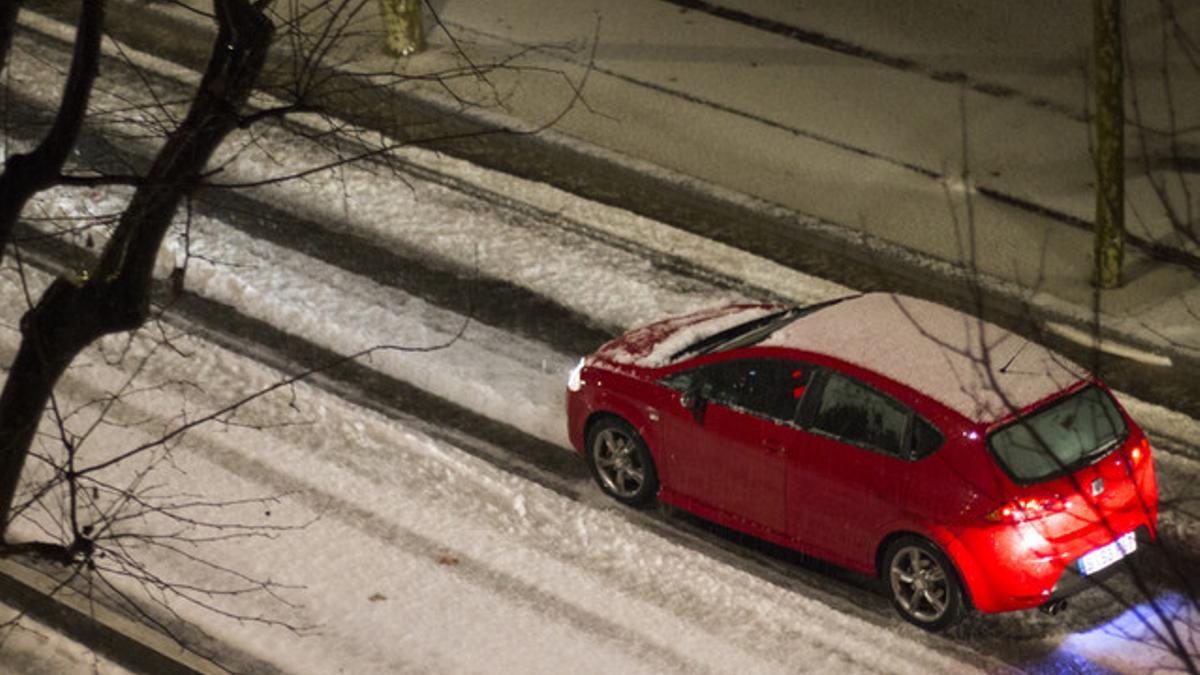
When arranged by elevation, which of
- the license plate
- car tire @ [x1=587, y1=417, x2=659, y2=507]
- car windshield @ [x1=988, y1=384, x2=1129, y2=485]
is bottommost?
car tire @ [x1=587, y1=417, x2=659, y2=507]

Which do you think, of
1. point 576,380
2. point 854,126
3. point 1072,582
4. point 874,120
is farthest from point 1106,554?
point 874,120

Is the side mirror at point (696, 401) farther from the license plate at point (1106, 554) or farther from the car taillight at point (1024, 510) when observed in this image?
the license plate at point (1106, 554)

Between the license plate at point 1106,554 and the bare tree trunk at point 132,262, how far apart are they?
16.9 feet

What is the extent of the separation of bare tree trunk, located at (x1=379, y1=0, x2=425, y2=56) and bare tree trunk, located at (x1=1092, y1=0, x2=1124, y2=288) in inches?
274

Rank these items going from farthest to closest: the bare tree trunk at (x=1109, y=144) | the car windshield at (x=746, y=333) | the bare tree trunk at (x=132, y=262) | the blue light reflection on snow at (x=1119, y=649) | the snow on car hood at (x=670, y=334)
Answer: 1. the bare tree trunk at (x=1109, y=144)
2. the snow on car hood at (x=670, y=334)
3. the car windshield at (x=746, y=333)
4. the blue light reflection on snow at (x=1119, y=649)
5. the bare tree trunk at (x=132, y=262)

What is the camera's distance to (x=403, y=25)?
18.5 m

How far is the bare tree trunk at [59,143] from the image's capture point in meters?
7.06

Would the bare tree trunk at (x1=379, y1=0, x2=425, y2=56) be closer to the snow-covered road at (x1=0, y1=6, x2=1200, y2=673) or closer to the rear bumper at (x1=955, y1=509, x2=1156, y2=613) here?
the snow-covered road at (x1=0, y1=6, x2=1200, y2=673)

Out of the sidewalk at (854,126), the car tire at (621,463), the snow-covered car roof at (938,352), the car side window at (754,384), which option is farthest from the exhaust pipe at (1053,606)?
the sidewalk at (854,126)

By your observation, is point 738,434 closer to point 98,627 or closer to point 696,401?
point 696,401

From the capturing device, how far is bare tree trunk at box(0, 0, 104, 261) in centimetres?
706

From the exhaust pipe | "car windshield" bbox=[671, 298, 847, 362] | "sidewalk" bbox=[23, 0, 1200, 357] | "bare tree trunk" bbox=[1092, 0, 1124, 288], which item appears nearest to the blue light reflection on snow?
the exhaust pipe

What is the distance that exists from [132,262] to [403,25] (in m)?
11.1

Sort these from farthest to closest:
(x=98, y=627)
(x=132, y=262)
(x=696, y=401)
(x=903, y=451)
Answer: (x=696, y=401), (x=98, y=627), (x=903, y=451), (x=132, y=262)
